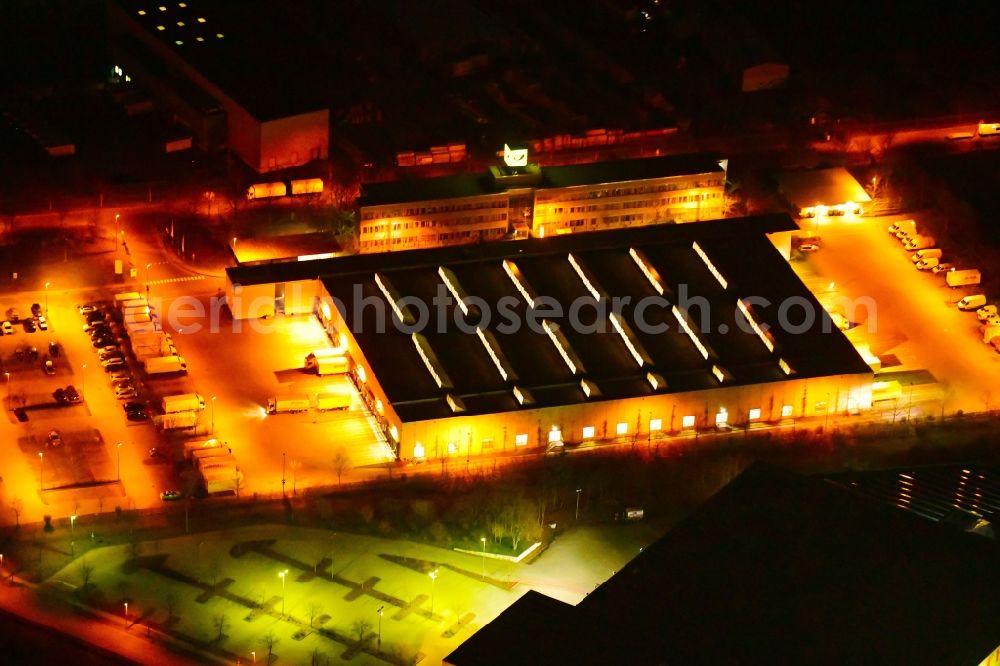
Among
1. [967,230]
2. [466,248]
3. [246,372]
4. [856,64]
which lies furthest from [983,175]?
[246,372]

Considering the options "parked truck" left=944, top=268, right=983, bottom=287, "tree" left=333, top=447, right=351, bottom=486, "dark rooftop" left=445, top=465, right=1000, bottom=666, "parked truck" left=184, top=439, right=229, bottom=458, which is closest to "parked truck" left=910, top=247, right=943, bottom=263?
"parked truck" left=944, top=268, right=983, bottom=287

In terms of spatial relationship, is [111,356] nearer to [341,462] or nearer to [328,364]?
[328,364]

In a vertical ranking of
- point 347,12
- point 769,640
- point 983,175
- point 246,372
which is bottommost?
point 769,640

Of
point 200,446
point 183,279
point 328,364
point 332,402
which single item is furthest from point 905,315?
point 200,446

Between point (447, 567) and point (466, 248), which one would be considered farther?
point (466, 248)

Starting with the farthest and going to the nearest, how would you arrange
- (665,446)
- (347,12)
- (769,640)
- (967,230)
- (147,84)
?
(347,12) < (147,84) < (967,230) < (665,446) < (769,640)

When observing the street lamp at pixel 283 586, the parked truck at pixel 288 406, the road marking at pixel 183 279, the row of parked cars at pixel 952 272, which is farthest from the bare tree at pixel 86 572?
the row of parked cars at pixel 952 272

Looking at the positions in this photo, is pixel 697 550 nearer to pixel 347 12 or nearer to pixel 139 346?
pixel 139 346

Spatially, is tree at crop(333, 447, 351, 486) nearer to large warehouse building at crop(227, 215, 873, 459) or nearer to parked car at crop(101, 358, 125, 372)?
large warehouse building at crop(227, 215, 873, 459)

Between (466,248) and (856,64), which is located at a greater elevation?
(856,64)
